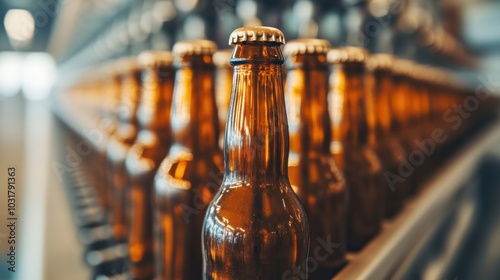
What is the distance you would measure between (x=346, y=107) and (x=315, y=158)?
0.17 meters

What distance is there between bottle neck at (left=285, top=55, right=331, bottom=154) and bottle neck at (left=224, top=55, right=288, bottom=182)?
0.16m

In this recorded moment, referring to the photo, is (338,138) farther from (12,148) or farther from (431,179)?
(12,148)

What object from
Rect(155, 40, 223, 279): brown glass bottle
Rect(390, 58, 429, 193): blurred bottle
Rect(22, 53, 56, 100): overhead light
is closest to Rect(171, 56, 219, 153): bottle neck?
Rect(155, 40, 223, 279): brown glass bottle

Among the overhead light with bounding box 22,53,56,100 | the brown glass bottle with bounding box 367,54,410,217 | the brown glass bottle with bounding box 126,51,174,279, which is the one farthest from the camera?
the overhead light with bounding box 22,53,56,100

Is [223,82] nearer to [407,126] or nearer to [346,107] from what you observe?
[346,107]

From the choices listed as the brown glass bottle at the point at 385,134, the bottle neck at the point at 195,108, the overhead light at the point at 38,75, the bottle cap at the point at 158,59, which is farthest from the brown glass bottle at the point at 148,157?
the overhead light at the point at 38,75

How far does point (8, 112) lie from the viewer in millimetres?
5473

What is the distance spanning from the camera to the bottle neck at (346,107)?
747mm

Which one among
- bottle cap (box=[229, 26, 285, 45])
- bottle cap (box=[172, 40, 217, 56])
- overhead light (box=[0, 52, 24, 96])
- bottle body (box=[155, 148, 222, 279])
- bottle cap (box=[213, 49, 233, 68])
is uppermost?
overhead light (box=[0, 52, 24, 96])

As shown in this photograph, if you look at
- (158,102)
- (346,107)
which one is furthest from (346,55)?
(158,102)

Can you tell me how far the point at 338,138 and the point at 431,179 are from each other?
700 millimetres

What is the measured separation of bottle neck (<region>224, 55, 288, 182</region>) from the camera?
443 millimetres

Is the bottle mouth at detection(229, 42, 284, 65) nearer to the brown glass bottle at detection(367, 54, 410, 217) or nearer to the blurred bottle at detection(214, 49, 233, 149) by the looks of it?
the blurred bottle at detection(214, 49, 233, 149)

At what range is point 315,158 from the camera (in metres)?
0.62
